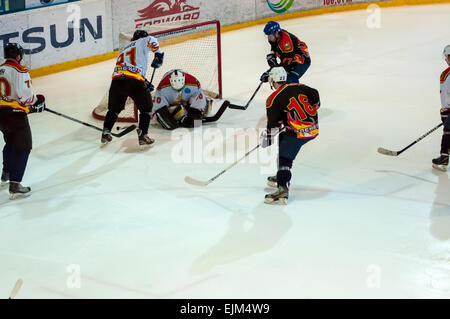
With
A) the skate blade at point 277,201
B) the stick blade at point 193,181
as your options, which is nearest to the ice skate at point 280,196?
the skate blade at point 277,201

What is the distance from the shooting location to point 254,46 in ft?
33.6

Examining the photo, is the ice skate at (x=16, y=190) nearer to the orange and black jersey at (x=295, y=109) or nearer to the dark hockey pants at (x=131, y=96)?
the dark hockey pants at (x=131, y=96)

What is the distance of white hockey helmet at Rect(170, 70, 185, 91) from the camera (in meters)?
6.50

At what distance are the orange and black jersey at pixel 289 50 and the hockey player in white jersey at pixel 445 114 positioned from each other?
173cm

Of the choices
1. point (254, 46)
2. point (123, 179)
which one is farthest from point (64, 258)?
point (254, 46)

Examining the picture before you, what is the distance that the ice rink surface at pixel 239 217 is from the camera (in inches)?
149

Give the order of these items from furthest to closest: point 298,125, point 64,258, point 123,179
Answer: point 123,179, point 298,125, point 64,258

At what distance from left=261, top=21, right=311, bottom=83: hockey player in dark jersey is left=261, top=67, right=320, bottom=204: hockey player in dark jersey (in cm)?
192

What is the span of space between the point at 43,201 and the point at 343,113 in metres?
3.37

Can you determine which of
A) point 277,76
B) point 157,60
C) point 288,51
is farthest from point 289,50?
point 277,76

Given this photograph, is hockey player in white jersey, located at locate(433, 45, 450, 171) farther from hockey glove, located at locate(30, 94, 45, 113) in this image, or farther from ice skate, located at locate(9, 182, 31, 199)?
ice skate, located at locate(9, 182, 31, 199)

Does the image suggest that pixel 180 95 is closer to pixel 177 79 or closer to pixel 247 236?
pixel 177 79

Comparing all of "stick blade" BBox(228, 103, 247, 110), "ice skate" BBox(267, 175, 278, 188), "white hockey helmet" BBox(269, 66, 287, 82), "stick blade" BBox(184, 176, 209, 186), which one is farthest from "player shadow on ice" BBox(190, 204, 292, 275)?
"stick blade" BBox(228, 103, 247, 110)
